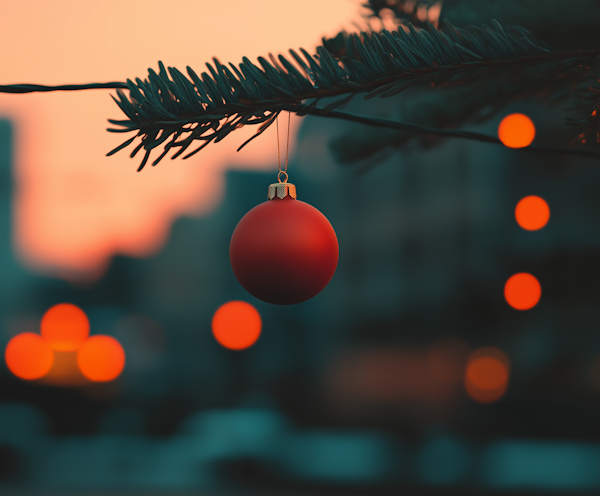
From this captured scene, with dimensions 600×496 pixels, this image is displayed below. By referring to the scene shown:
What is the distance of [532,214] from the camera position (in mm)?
5844

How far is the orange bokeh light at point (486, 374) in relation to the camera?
12148mm

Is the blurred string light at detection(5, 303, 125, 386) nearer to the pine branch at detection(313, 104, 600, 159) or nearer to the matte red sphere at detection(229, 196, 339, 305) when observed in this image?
the matte red sphere at detection(229, 196, 339, 305)

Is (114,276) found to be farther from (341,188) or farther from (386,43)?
(386,43)

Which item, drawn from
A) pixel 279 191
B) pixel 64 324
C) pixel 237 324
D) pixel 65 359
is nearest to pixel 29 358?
pixel 65 359

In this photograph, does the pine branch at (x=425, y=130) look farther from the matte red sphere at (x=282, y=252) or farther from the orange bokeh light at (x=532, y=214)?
the orange bokeh light at (x=532, y=214)

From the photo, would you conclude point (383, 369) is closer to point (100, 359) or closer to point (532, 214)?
point (100, 359)

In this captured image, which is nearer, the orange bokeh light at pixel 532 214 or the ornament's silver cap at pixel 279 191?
the ornament's silver cap at pixel 279 191

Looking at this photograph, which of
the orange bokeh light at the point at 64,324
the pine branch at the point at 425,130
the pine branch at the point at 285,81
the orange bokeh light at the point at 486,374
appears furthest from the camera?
the orange bokeh light at the point at 64,324

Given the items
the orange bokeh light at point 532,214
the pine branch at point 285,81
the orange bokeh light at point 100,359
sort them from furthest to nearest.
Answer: the orange bokeh light at point 100,359 < the orange bokeh light at point 532,214 < the pine branch at point 285,81

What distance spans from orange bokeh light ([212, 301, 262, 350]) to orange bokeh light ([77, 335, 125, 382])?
4.42 metres

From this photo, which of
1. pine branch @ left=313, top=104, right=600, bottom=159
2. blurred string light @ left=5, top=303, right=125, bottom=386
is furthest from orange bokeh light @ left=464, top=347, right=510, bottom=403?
pine branch @ left=313, top=104, right=600, bottom=159

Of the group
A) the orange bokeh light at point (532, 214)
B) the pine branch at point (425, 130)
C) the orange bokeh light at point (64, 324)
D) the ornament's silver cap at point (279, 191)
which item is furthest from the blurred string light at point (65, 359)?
the pine branch at point (425, 130)

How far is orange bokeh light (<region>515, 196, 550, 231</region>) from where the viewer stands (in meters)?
5.77

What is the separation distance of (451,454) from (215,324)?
14711 mm
